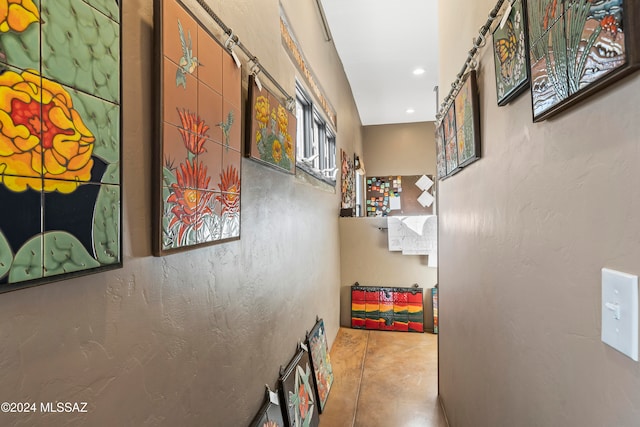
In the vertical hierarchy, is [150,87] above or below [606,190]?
above

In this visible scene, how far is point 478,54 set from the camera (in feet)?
4.16

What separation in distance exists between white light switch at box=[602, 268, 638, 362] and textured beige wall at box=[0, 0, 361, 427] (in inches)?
35.4

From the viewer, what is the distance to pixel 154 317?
787 millimetres

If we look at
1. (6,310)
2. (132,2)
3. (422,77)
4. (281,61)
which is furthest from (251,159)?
(422,77)

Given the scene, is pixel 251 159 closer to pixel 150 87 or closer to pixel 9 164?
pixel 150 87

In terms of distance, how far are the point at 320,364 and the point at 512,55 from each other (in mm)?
2199

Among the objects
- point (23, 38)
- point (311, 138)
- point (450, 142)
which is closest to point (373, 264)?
point (311, 138)

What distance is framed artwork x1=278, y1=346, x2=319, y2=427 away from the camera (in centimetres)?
164

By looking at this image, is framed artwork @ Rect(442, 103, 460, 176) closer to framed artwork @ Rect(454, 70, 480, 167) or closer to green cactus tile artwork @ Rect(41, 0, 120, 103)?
framed artwork @ Rect(454, 70, 480, 167)

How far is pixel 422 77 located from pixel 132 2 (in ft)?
14.4

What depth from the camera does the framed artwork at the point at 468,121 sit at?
1.25 metres

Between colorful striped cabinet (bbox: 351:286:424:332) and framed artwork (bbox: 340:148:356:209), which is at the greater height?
framed artwork (bbox: 340:148:356:209)

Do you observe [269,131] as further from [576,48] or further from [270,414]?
[270,414]

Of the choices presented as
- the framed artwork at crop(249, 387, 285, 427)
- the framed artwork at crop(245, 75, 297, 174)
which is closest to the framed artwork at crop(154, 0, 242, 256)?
the framed artwork at crop(245, 75, 297, 174)
